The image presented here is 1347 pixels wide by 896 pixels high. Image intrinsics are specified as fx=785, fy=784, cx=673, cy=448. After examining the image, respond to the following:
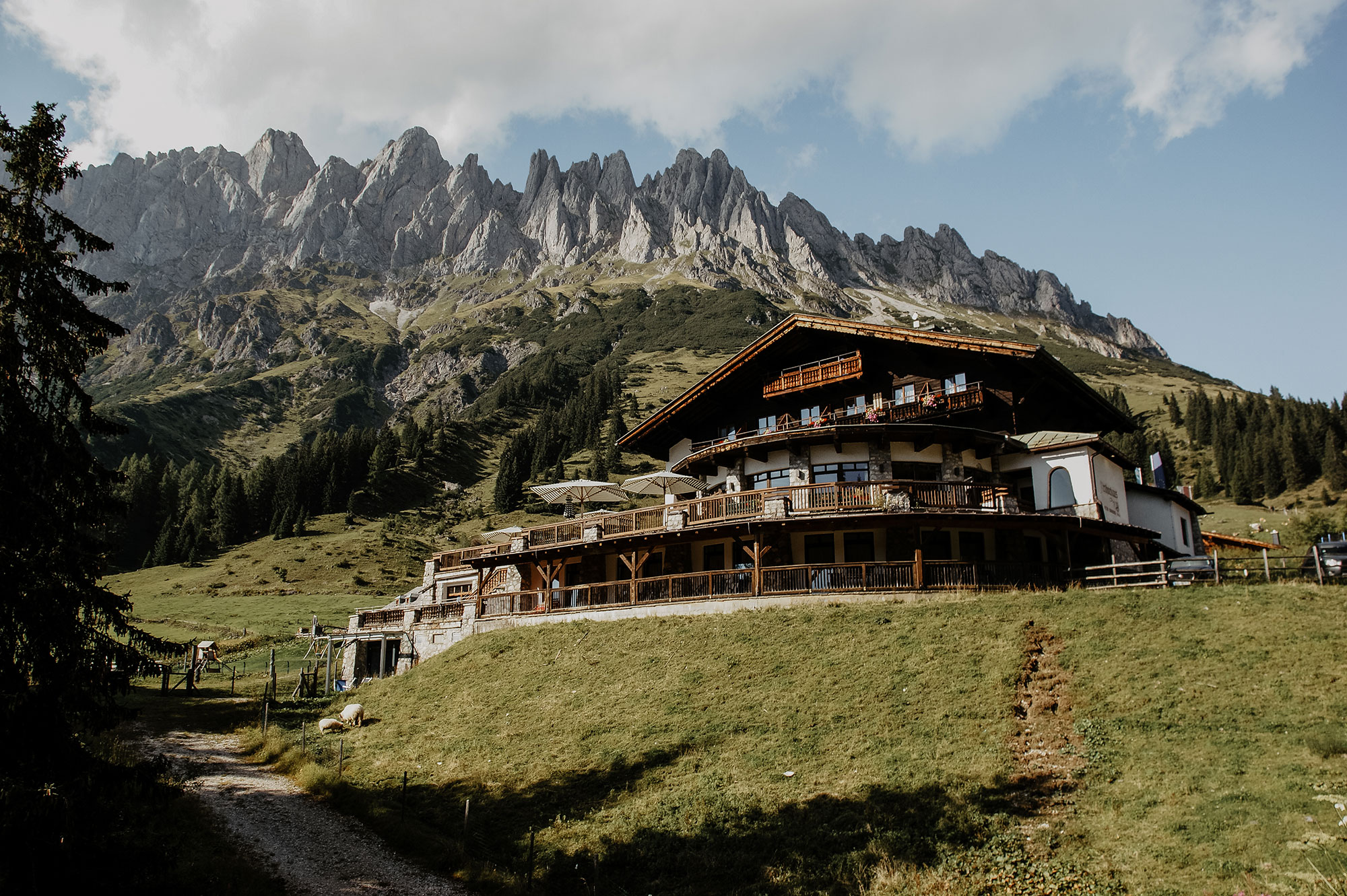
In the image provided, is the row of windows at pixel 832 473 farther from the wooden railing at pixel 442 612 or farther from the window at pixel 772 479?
the wooden railing at pixel 442 612

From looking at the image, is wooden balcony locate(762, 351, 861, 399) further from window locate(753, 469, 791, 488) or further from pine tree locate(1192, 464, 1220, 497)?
pine tree locate(1192, 464, 1220, 497)

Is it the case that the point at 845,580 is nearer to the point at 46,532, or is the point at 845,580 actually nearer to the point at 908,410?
the point at 908,410

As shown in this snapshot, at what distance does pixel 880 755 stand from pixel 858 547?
50.9ft

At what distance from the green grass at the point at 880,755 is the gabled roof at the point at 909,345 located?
41.9ft

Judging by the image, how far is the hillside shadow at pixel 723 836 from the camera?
14.3 m

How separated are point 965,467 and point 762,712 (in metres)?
18.3

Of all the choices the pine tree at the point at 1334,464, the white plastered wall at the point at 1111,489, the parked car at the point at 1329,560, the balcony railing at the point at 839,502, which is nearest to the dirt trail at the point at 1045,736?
the balcony railing at the point at 839,502

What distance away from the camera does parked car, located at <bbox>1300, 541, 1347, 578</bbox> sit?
961 inches

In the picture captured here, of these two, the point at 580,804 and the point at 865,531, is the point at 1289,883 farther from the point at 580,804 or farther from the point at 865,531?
the point at 865,531

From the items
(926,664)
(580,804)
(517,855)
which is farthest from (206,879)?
(926,664)

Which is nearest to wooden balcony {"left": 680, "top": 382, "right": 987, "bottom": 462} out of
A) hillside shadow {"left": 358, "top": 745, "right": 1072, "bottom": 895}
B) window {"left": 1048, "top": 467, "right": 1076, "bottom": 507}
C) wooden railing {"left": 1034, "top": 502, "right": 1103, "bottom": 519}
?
window {"left": 1048, "top": 467, "right": 1076, "bottom": 507}

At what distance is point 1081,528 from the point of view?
32031mm

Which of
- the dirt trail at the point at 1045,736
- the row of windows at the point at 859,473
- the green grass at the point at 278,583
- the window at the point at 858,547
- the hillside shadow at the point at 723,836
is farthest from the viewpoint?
the green grass at the point at 278,583

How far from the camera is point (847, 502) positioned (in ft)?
102
